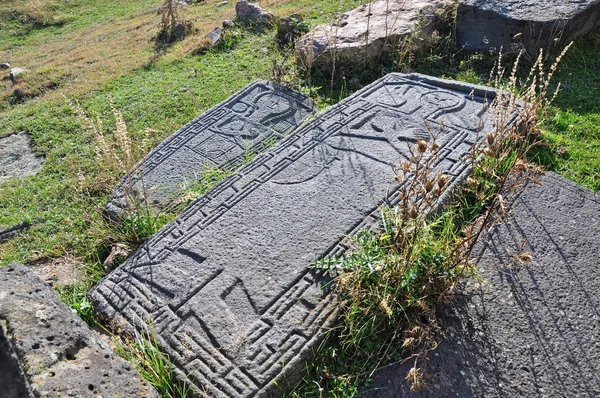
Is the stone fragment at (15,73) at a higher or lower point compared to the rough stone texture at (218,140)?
lower

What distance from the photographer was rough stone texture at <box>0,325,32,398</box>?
1.36 metres

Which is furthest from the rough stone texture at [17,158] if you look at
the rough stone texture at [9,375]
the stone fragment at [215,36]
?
the rough stone texture at [9,375]

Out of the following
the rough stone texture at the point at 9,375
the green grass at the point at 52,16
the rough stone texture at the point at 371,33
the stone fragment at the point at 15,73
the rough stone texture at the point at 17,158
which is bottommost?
the green grass at the point at 52,16

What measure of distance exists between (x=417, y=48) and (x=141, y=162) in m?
3.29

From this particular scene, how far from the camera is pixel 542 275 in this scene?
2.81m

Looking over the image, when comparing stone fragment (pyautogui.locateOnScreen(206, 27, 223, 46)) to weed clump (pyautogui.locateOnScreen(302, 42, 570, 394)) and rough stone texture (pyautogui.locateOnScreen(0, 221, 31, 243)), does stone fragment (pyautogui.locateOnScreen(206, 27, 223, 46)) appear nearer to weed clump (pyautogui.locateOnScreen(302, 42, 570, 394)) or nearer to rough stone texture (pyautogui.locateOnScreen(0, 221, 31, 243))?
rough stone texture (pyautogui.locateOnScreen(0, 221, 31, 243))

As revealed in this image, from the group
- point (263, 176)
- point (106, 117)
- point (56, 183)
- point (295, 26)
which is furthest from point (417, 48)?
point (56, 183)

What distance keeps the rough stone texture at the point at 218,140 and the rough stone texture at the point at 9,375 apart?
7.78ft

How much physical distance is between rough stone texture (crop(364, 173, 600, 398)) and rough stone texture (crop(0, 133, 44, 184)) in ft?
13.9

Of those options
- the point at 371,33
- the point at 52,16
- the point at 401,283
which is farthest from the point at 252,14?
the point at 52,16

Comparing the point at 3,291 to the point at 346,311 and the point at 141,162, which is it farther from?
the point at 141,162

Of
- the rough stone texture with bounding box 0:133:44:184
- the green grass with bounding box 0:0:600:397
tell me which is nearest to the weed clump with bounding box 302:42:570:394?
the green grass with bounding box 0:0:600:397

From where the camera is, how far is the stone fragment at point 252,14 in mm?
7262

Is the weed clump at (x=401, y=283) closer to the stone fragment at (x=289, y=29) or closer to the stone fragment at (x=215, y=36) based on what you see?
the stone fragment at (x=289, y=29)
